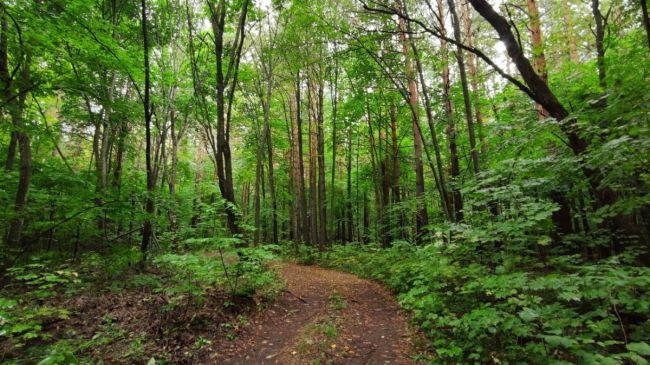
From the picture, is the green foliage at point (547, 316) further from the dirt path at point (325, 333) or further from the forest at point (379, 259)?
the dirt path at point (325, 333)

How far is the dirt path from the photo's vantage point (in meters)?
4.18

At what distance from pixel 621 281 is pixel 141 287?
8.74m

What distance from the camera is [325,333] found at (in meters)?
4.84

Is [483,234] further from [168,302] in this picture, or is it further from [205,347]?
[168,302]

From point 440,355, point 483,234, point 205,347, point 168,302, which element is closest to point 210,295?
point 168,302

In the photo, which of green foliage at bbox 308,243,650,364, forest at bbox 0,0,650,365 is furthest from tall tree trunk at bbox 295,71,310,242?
green foliage at bbox 308,243,650,364

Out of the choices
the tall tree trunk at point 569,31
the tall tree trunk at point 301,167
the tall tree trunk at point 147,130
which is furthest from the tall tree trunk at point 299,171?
the tall tree trunk at point 569,31

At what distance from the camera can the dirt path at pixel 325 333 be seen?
418cm

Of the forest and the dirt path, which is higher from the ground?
the forest

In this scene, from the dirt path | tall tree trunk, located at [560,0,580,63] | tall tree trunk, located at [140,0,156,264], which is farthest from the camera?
tall tree trunk, located at [560,0,580,63]

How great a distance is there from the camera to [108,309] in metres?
5.35

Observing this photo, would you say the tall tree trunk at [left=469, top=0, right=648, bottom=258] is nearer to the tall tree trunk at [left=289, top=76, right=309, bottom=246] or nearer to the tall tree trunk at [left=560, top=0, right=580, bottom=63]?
the tall tree trunk at [left=560, top=0, right=580, bottom=63]

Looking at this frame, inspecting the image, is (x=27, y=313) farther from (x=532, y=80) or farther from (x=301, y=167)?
(x=301, y=167)

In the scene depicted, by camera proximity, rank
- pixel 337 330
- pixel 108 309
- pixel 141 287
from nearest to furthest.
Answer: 1. pixel 337 330
2. pixel 108 309
3. pixel 141 287
